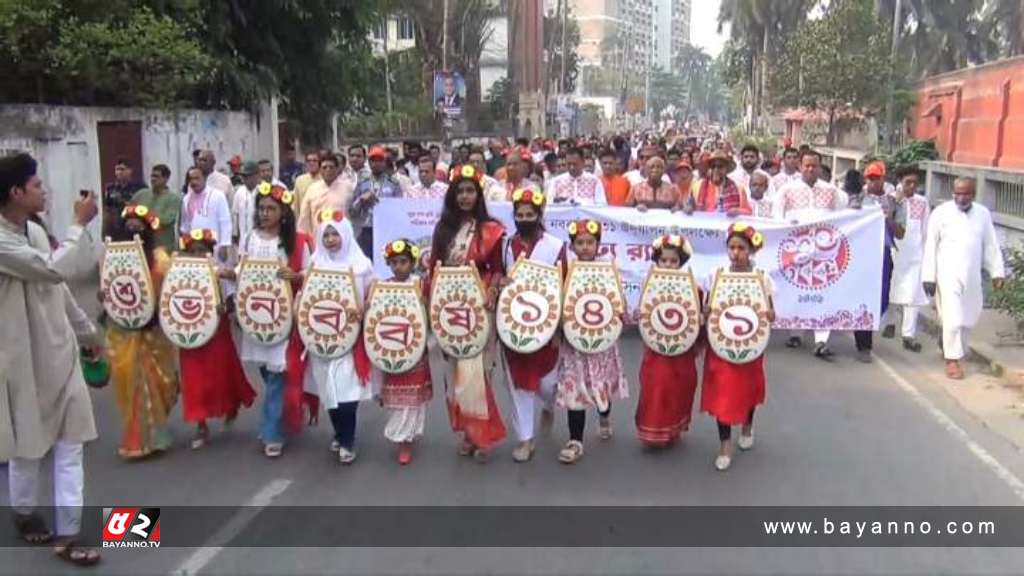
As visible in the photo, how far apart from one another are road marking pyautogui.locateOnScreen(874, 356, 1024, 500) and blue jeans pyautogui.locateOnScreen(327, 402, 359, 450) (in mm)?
3687

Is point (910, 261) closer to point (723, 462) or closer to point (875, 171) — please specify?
point (875, 171)

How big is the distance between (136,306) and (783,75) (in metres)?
36.4

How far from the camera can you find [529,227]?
6141mm

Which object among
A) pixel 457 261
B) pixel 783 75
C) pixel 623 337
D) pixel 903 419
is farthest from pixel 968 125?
pixel 457 261

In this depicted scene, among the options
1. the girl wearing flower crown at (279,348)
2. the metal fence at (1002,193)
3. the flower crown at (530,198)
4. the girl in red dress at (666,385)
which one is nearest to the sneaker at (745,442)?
the girl in red dress at (666,385)

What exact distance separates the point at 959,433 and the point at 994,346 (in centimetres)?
286

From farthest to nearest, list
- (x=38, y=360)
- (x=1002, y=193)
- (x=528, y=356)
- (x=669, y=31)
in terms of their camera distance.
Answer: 1. (x=669, y=31)
2. (x=1002, y=193)
3. (x=528, y=356)
4. (x=38, y=360)

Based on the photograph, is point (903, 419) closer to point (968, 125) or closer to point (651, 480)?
point (651, 480)

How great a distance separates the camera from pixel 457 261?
6.18 metres

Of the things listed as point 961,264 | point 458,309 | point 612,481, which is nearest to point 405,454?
point 458,309

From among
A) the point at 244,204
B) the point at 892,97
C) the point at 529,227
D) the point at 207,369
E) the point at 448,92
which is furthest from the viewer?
the point at 892,97

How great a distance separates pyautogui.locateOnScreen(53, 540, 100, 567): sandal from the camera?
453 cm

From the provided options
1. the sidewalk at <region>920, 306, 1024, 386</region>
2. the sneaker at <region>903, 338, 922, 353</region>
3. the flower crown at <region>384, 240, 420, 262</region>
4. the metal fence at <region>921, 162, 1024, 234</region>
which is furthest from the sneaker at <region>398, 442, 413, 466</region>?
the metal fence at <region>921, 162, 1024, 234</region>

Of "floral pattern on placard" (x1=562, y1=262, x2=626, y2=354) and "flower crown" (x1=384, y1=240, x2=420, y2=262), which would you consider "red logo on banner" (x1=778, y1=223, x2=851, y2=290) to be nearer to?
"floral pattern on placard" (x1=562, y1=262, x2=626, y2=354)
